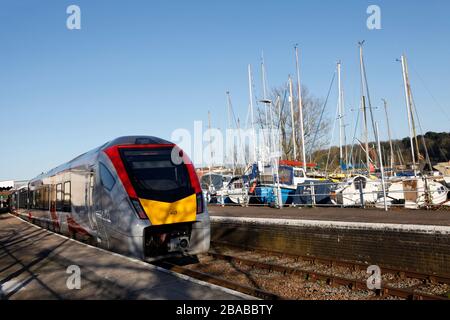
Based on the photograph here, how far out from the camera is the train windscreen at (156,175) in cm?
1008

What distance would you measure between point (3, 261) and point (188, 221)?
594 centimetres

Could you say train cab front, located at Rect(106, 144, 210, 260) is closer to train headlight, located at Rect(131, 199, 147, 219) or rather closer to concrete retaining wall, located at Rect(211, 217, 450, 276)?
train headlight, located at Rect(131, 199, 147, 219)

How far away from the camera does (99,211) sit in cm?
1098

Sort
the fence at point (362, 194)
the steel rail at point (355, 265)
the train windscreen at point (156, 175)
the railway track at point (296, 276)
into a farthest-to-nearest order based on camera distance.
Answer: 1. the fence at point (362, 194)
2. the train windscreen at point (156, 175)
3. the steel rail at point (355, 265)
4. the railway track at point (296, 276)

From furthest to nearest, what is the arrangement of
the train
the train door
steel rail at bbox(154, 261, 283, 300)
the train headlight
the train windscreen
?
the train door → the train windscreen → the train → the train headlight → steel rail at bbox(154, 261, 283, 300)

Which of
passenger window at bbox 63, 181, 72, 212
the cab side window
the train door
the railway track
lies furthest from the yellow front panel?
the cab side window

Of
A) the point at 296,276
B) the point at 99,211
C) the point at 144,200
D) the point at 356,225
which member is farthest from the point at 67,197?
the point at 356,225

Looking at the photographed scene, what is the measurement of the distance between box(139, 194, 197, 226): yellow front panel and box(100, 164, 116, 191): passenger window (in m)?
1.05

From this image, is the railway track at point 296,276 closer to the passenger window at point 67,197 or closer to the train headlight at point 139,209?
the train headlight at point 139,209

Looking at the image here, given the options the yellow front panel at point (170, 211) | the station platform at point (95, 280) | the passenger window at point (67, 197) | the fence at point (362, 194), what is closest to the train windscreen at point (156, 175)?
the yellow front panel at point (170, 211)

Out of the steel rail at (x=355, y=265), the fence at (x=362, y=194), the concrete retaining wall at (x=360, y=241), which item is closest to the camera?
the steel rail at (x=355, y=265)

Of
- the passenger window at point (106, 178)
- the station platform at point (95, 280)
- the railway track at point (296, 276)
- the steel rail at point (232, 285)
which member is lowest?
the railway track at point (296, 276)

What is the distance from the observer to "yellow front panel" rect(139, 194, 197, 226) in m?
9.74
